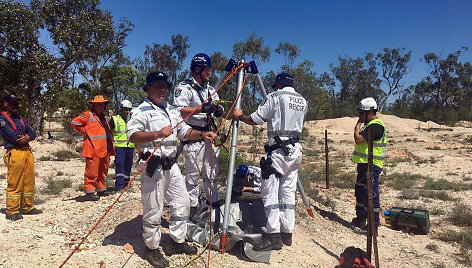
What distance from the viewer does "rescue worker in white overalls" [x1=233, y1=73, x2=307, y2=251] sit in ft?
15.4

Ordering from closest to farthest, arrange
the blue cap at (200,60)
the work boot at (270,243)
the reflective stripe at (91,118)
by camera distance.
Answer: the work boot at (270,243)
the blue cap at (200,60)
the reflective stripe at (91,118)

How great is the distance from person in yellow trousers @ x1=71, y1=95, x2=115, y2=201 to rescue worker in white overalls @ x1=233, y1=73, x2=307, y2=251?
3.29 meters

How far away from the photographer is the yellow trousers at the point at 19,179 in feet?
18.5

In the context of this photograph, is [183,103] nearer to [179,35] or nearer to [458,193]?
[458,193]

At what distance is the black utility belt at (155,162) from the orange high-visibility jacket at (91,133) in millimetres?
3001

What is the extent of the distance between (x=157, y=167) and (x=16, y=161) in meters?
3.34

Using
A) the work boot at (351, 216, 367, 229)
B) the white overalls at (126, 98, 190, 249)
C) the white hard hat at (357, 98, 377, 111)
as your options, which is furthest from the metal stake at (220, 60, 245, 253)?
the work boot at (351, 216, 367, 229)

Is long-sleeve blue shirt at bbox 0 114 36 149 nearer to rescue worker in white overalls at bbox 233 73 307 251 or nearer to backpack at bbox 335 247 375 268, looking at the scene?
rescue worker in white overalls at bbox 233 73 307 251

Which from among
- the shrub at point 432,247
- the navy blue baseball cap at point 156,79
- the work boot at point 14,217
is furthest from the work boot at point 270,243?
the work boot at point 14,217

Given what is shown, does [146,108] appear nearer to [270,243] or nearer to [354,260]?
[270,243]

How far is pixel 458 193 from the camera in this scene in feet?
32.6

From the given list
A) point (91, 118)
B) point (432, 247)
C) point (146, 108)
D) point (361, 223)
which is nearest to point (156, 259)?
point (146, 108)

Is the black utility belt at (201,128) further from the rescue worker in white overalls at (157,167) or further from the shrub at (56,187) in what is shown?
the shrub at (56,187)

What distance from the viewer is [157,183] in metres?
3.97
